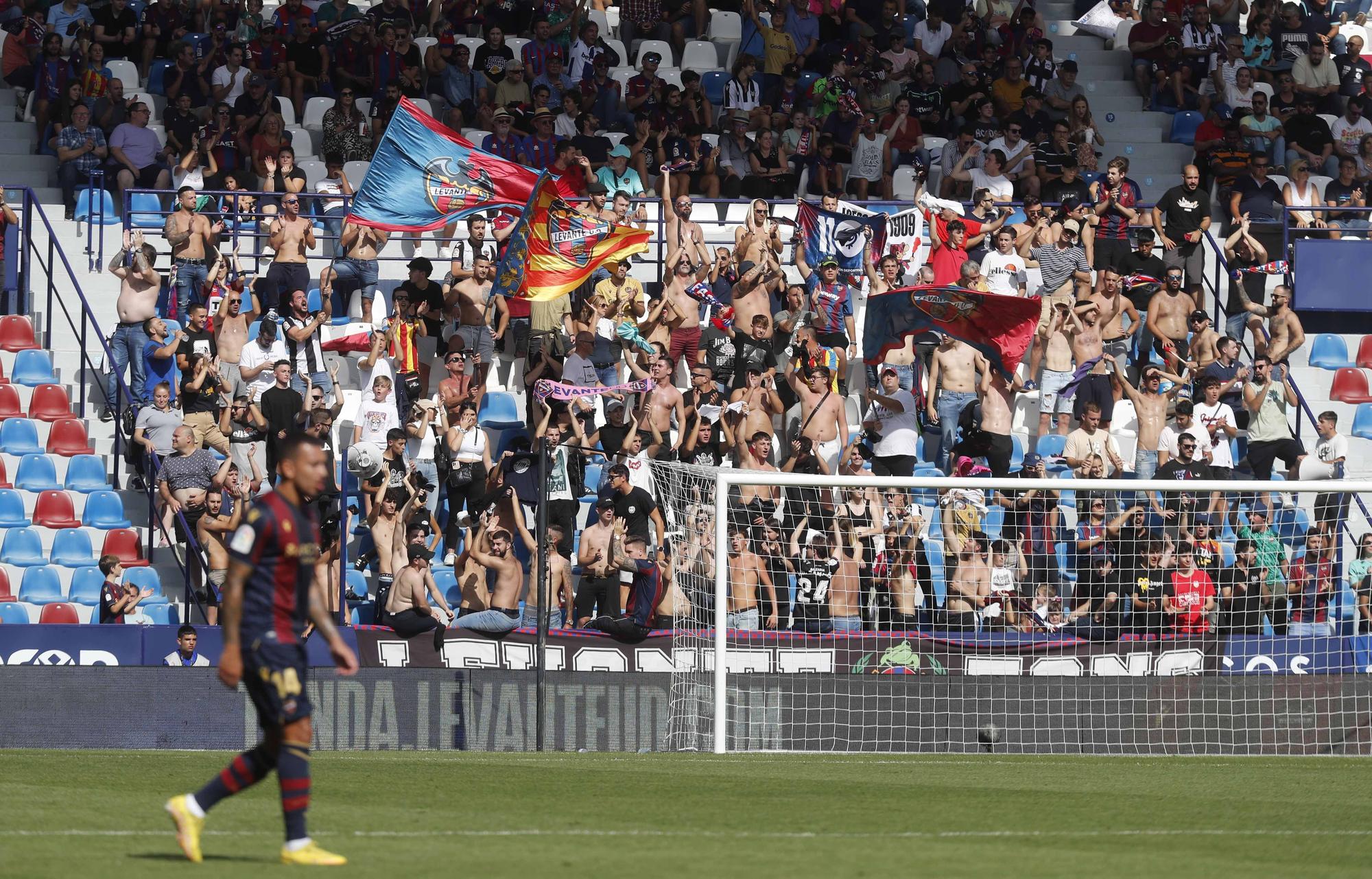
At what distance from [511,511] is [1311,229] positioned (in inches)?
405

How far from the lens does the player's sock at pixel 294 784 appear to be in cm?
719

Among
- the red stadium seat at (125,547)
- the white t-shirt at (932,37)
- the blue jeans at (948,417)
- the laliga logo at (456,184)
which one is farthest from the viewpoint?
the white t-shirt at (932,37)

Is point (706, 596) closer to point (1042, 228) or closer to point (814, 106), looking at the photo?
point (1042, 228)

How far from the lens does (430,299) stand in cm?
1945

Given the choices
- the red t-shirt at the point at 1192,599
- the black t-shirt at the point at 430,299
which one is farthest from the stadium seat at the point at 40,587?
the red t-shirt at the point at 1192,599

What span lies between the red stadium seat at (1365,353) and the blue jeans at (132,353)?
13.8 meters

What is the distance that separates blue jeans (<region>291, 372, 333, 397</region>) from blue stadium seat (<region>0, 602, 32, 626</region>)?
11.2 feet

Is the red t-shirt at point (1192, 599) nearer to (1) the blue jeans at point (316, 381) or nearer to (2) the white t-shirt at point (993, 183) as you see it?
(2) the white t-shirt at point (993, 183)

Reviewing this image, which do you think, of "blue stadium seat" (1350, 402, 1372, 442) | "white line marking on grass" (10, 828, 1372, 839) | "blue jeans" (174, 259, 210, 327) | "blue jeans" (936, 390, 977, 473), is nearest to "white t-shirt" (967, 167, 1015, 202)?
"blue jeans" (936, 390, 977, 473)

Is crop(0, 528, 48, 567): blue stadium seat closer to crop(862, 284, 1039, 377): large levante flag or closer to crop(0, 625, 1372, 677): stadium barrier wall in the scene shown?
Result: crop(0, 625, 1372, 677): stadium barrier wall

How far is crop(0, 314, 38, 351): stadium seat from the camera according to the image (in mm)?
19297

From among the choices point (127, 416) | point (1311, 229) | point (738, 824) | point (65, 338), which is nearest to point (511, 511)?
point (127, 416)

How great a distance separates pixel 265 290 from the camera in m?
19.3

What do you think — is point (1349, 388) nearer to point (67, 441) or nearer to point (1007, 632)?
point (1007, 632)
